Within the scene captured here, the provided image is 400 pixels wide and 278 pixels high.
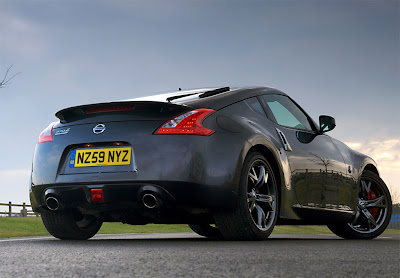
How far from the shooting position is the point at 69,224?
6.02 m

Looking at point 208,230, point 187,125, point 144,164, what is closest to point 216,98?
point 187,125

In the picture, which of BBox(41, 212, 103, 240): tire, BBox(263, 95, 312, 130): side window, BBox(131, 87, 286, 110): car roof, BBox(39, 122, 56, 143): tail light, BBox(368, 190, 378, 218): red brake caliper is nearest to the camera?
BBox(131, 87, 286, 110): car roof

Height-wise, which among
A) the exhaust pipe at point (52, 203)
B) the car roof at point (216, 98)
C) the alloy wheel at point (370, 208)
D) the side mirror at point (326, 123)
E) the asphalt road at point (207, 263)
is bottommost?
the alloy wheel at point (370, 208)

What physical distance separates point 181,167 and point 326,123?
249 cm

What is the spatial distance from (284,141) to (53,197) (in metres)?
2.33

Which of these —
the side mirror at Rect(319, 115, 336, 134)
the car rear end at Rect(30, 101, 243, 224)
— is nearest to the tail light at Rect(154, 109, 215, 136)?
the car rear end at Rect(30, 101, 243, 224)

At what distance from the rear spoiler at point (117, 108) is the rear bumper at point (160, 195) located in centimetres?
68

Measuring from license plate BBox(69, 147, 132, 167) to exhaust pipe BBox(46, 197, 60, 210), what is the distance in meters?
0.38

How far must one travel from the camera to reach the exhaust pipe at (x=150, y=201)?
498 cm

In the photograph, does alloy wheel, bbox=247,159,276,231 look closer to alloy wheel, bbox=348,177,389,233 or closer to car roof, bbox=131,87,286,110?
car roof, bbox=131,87,286,110

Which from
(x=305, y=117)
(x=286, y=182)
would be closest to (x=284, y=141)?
(x=286, y=182)

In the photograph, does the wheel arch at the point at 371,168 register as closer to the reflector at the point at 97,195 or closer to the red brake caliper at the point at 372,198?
the red brake caliper at the point at 372,198

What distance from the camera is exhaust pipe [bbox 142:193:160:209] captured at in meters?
4.98

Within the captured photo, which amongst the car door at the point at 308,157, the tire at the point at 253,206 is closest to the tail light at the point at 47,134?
the tire at the point at 253,206
